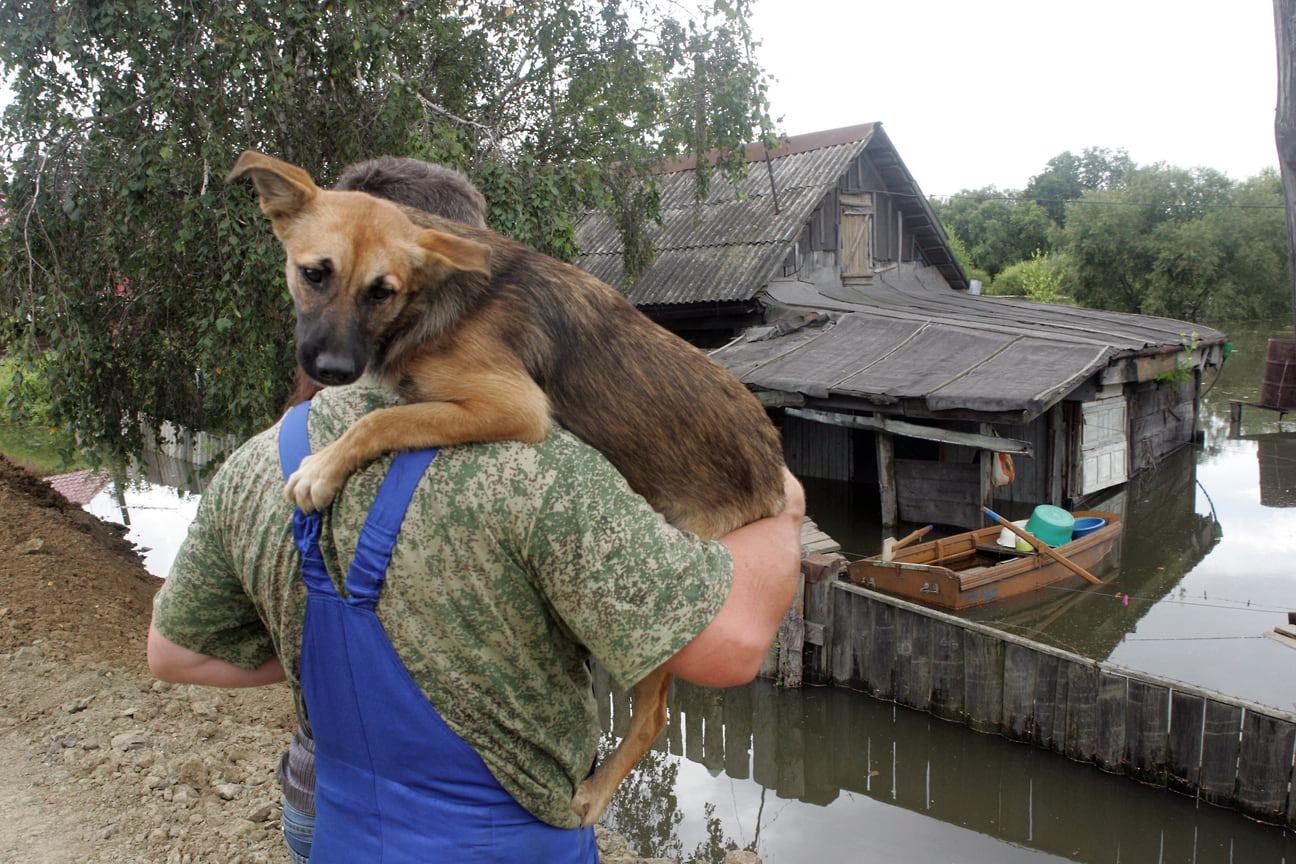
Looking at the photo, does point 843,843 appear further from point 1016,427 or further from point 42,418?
point 1016,427

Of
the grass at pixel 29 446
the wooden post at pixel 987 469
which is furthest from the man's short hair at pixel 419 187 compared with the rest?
the grass at pixel 29 446

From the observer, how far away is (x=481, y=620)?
1.41 metres

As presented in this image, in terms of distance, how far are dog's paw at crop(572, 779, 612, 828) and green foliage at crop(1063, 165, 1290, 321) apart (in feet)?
141

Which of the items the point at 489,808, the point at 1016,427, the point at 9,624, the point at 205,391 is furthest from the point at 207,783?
the point at 1016,427

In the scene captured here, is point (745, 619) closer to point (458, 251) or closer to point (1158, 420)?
point (458, 251)

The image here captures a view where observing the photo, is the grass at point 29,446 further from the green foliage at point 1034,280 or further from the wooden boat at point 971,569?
the green foliage at point 1034,280

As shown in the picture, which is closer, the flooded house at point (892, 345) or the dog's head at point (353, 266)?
the dog's head at point (353, 266)

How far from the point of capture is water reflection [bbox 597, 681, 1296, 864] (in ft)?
21.8

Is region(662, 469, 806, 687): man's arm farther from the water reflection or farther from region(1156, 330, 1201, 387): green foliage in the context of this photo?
region(1156, 330, 1201, 387): green foliage

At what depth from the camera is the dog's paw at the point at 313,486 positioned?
4.52 ft

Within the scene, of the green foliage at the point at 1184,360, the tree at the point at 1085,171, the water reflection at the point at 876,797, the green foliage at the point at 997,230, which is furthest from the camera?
the tree at the point at 1085,171

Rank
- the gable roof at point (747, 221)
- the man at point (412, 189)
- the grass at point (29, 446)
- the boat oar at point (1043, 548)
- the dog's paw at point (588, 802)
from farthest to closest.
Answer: the gable roof at point (747, 221)
the grass at point (29, 446)
the boat oar at point (1043, 548)
the man at point (412, 189)
the dog's paw at point (588, 802)

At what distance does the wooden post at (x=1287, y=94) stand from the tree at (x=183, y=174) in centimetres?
565

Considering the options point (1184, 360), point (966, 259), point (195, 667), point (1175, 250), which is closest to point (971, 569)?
point (1184, 360)
